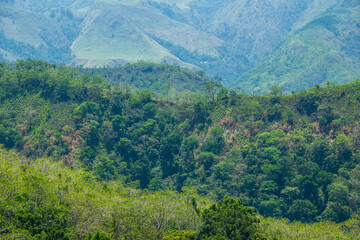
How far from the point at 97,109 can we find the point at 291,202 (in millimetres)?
58288

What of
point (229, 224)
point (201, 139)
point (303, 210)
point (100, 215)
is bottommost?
point (201, 139)

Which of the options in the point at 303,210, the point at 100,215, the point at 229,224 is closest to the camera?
the point at 100,215

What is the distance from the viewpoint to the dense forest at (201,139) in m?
84.1

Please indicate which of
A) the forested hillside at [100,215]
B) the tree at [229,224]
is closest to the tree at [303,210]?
the forested hillside at [100,215]

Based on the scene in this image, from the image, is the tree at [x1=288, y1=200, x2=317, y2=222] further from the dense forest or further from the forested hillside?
the forested hillside

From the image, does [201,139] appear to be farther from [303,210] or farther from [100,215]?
[100,215]

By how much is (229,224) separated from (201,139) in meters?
56.5

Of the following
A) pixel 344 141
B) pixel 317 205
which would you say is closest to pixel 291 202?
pixel 317 205

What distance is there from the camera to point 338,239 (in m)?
52.3

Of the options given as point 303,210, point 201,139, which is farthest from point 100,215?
point 201,139

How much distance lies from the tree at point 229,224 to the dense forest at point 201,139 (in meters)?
15.5

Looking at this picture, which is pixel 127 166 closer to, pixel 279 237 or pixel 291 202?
pixel 291 202

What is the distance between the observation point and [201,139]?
106812 mm

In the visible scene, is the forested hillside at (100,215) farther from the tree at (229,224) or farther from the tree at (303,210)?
the tree at (303,210)
